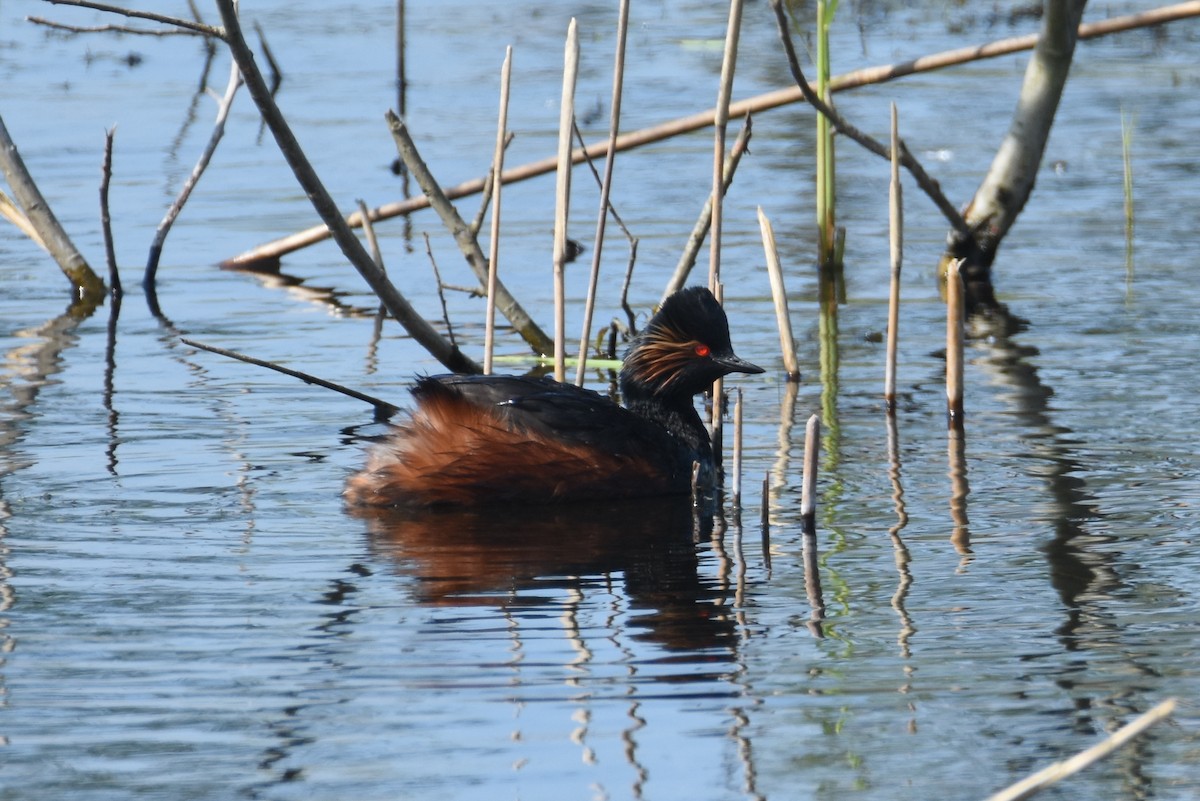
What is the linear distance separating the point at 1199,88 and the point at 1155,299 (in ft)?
25.6

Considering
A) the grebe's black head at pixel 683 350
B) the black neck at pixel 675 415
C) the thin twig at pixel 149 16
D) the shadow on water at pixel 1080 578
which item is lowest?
the shadow on water at pixel 1080 578

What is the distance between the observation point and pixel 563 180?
813 cm

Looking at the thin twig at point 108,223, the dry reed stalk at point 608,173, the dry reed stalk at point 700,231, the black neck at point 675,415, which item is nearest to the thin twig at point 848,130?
the dry reed stalk at point 700,231

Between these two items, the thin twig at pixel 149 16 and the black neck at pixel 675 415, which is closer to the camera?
the thin twig at pixel 149 16

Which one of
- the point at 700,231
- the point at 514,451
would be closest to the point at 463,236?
the point at 700,231

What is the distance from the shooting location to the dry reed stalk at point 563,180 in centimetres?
779

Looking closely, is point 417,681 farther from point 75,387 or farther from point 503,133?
point 75,387

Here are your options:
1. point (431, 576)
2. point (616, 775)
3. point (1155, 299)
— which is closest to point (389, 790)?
point (616, 775)

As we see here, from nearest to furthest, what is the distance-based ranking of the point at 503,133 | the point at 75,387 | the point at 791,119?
1. the point at 503,133
2. the point at 75,387
3. the point at 791,119

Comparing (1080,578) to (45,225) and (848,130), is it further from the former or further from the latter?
(45,225)

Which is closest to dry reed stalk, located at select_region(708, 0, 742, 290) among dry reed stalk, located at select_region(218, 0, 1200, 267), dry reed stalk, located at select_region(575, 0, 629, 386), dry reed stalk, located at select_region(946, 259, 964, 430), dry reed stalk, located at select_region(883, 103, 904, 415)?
dry reed stalk, located at select_region(575, 0, 629, 386)

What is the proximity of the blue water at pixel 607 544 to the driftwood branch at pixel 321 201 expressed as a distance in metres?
0.53

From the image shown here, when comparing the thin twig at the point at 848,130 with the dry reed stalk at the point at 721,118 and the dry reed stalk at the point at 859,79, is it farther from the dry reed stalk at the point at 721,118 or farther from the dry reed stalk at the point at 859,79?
the dry reed stalk at the point at 721,118

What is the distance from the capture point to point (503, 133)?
8.06 m
